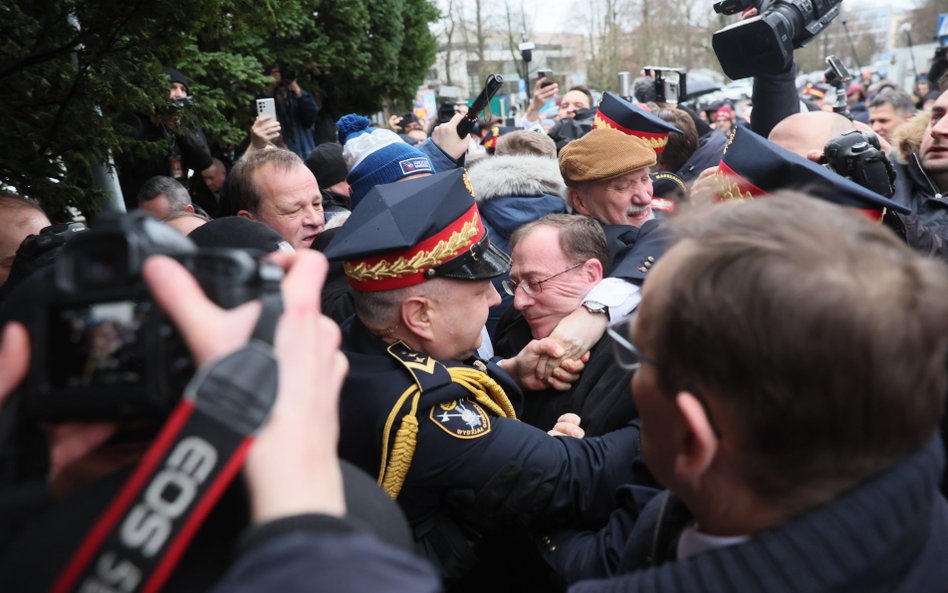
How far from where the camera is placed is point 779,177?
2.14m

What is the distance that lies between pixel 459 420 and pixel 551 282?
106 centimetres

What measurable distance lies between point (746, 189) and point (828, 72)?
3.98 metres

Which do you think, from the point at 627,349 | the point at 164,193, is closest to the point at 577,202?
the point at 627,349

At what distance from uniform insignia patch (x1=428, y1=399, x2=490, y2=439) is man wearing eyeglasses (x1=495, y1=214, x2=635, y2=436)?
0.63m

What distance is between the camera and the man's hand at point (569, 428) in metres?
2.11

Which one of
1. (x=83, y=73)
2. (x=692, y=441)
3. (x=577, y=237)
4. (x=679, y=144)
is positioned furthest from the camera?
(x=679, y=144)

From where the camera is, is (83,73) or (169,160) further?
(169,160)

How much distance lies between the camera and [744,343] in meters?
0.94

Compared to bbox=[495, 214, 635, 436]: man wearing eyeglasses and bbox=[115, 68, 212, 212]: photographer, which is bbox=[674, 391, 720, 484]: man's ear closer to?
bbox=[495, 214, 635, 436]: man wearing eyeglasses

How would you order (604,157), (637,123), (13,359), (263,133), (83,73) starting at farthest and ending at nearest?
(263,133) → (637,123) → (604,157) → (83,73) → (13,359)

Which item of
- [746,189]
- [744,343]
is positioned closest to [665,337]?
[744,343]

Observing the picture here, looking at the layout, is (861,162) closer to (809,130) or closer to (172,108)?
(809,130)

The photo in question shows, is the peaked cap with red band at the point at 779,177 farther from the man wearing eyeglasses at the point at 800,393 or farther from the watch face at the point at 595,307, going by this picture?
the man wearing eyeglasses at the point at 800,393

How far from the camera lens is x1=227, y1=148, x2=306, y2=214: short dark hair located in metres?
3.73
